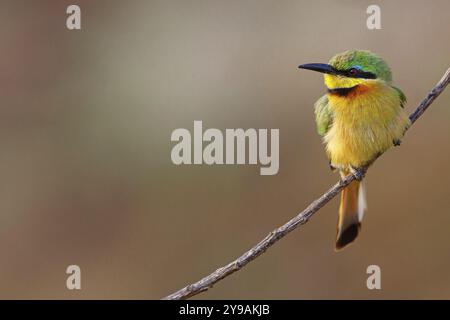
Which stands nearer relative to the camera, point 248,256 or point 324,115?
point 248,256

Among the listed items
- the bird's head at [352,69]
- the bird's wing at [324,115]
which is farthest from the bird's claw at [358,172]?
the bird's head at [352,69]

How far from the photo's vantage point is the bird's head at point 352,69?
2.43m

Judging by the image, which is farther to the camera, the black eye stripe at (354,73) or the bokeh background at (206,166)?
the bokeh background at (206,166)

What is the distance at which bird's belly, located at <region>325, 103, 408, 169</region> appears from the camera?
2.42 m

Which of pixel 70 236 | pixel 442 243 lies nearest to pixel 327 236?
pixel 442 243

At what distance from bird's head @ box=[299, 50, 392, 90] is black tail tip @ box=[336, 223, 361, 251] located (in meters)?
0.66

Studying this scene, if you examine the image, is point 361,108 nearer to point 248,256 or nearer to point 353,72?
point 353,72

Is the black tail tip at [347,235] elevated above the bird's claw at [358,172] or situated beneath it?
situated beneath

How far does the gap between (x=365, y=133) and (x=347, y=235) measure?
0.57 meters

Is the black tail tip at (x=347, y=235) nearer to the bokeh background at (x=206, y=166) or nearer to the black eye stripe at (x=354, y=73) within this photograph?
the bokeh background at (x=206, y=166)

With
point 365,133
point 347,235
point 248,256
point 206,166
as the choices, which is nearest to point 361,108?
point 365,133

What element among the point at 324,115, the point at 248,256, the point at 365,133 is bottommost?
the point at 248,256

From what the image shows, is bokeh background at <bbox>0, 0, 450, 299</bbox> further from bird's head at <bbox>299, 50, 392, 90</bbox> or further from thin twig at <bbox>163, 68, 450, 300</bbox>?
thin twig at <bbox>163, 68, 450, 300</bbox>

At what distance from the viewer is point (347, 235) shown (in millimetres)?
2824
